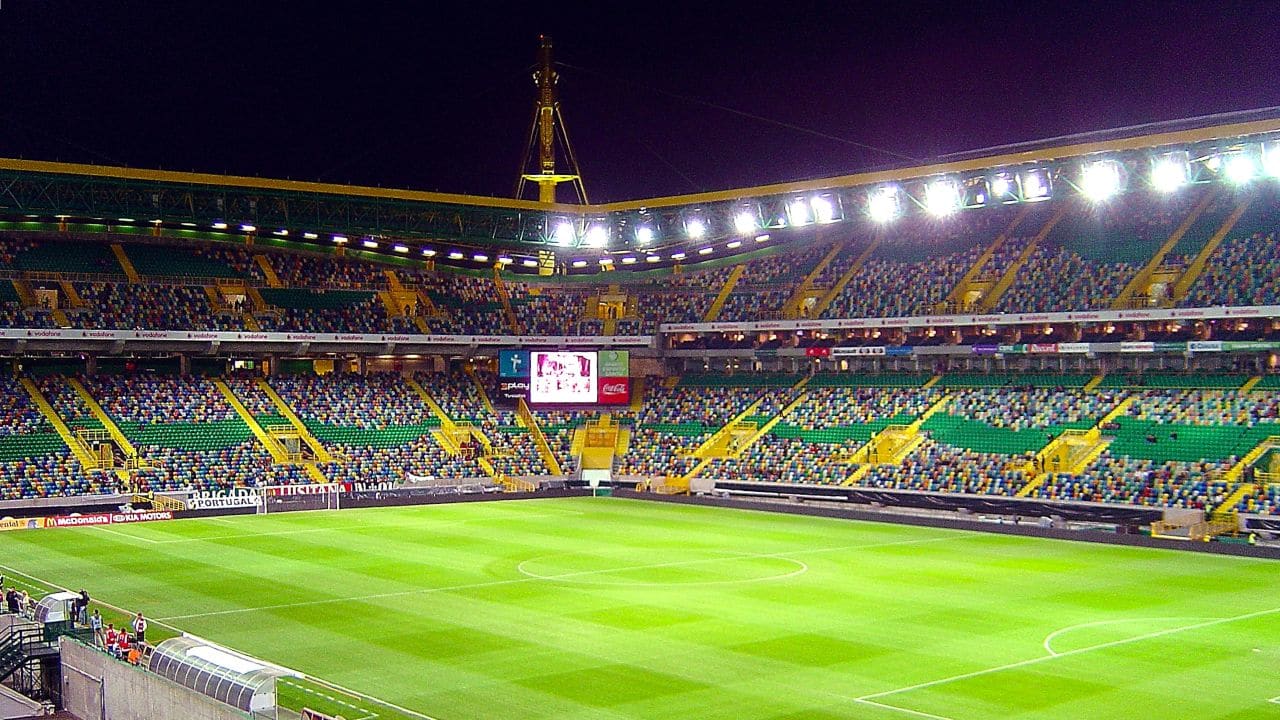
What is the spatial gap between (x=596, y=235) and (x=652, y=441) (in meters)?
11.0

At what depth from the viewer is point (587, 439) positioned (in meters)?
71.5

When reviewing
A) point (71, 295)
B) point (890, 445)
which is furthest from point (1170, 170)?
point (71, 295)

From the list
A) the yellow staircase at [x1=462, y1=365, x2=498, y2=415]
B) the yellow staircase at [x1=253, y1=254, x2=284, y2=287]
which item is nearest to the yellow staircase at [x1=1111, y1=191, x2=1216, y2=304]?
the yellow staircase at [x1=462, y1=365, x2=498, y2=415]

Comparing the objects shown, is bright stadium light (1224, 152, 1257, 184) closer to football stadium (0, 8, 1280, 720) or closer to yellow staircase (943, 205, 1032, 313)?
football stadium (0, 8, 1280, 720)

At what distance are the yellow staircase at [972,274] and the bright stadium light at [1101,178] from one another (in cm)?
1142

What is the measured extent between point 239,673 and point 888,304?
47.9 m

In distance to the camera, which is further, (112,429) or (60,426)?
(112,429)

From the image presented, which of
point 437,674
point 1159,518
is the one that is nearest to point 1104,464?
point 1159,518

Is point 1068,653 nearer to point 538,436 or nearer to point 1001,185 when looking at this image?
point 1001,185

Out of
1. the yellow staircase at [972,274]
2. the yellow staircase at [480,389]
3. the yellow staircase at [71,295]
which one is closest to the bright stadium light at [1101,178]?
the yellow staircase at [972,274]

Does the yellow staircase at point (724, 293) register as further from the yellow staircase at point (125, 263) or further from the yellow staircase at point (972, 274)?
the yellow staircase at point (125, 263)

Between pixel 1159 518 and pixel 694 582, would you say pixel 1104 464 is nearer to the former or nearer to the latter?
pixel 1159 518

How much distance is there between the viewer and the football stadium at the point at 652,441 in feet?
85.6

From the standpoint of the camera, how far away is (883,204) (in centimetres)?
5753
